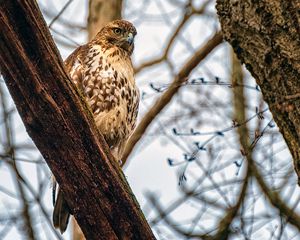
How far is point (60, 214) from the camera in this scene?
12.9 feet

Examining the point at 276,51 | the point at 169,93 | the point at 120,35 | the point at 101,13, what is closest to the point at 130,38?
the point at 120,35

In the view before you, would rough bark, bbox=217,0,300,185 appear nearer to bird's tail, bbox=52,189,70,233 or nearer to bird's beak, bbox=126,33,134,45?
bird's tail, bbox=52,189,70,233

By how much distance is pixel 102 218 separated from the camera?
2.80m

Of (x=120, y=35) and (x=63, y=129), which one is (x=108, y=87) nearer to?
(x=120, y=35)

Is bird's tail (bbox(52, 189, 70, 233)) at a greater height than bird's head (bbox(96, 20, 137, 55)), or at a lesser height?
lesser

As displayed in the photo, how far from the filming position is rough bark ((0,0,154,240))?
250cm

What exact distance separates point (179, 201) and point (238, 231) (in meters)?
0.75

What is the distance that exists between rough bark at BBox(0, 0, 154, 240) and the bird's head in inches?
95.5

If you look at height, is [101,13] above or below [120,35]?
above

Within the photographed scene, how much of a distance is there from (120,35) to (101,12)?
1.15 meters

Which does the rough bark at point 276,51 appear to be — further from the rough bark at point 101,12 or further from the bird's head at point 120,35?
the rough bark at point 101,12

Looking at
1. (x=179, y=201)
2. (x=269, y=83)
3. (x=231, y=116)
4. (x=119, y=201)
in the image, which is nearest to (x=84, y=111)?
(x=119, y=201)

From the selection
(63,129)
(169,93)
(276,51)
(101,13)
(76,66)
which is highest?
→ (101,13)

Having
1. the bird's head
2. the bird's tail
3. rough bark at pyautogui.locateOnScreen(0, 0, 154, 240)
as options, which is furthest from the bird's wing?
rough bark at pyautogui.locateOnScreen(0, 0, 154, 240)
